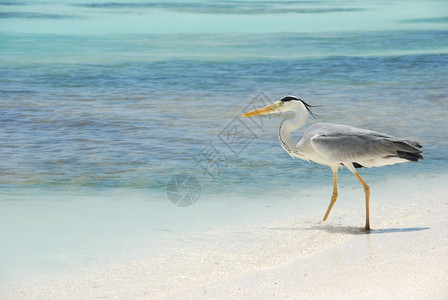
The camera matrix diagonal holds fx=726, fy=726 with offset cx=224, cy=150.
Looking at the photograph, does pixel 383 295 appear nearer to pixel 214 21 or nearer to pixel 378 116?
pixel 378 116

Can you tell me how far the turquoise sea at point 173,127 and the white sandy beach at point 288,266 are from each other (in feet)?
0.79

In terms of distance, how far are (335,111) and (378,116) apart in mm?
776

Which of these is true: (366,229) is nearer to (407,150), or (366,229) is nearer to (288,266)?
(407,150)

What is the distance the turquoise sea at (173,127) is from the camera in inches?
229

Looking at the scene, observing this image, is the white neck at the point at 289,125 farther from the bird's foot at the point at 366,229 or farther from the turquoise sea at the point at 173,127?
the bird's foot at the point at 366,229

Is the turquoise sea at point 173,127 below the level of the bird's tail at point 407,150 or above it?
below

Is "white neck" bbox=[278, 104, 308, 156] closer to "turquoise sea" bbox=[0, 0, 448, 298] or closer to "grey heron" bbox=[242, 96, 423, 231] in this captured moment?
→ "grey heron" bbox=[242, 96, 423, 231]

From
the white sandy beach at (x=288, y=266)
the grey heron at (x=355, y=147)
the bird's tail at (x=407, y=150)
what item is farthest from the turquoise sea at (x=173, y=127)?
the bird's tail at (x=407, y=150)

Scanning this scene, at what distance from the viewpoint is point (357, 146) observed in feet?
18.4

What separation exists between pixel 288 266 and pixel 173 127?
5.34 m

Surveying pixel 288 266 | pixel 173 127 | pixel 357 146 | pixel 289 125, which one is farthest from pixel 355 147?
pixel 173 127

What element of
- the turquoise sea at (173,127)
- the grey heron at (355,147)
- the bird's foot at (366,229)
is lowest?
the turquoise sea at (173,127)

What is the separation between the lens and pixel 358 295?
3.90 metres

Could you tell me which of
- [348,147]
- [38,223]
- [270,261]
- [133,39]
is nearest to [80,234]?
[38,223]
